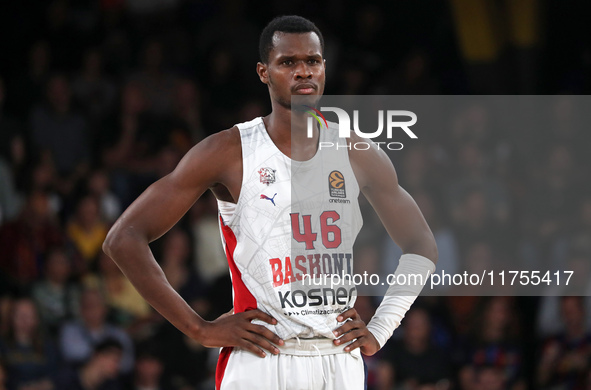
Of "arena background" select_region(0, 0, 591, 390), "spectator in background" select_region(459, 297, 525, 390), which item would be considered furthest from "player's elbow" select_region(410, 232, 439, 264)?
"spectator in background" select_region(459, 297, 525, 390)

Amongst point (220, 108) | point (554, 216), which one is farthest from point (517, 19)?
point (220, 108)

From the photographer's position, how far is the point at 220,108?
6938 mm

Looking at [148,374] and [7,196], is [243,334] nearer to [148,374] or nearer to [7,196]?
[148,374]

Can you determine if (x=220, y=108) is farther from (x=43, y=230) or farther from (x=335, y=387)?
(x=335, y=387)

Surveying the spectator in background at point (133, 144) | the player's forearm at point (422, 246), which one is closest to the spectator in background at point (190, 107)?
the spectator in background at point (133, 144)

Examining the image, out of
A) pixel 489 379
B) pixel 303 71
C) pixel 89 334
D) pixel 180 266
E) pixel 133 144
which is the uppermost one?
pixel 133 144

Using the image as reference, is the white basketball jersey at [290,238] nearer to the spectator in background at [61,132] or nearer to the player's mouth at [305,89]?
the player's mouth at [305,89]

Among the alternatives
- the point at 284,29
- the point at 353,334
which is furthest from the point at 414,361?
the point at 284,29

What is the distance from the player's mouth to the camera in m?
2.80

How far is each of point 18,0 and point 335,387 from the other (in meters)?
5.77

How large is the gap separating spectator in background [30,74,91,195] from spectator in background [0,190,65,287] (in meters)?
0.44

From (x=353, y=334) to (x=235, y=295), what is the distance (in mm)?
433

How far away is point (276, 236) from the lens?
2721 mm

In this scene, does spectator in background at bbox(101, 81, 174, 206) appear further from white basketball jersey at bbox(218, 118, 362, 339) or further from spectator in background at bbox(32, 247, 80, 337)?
white basketball jersey at bbox(218, 118, 362, 339)
